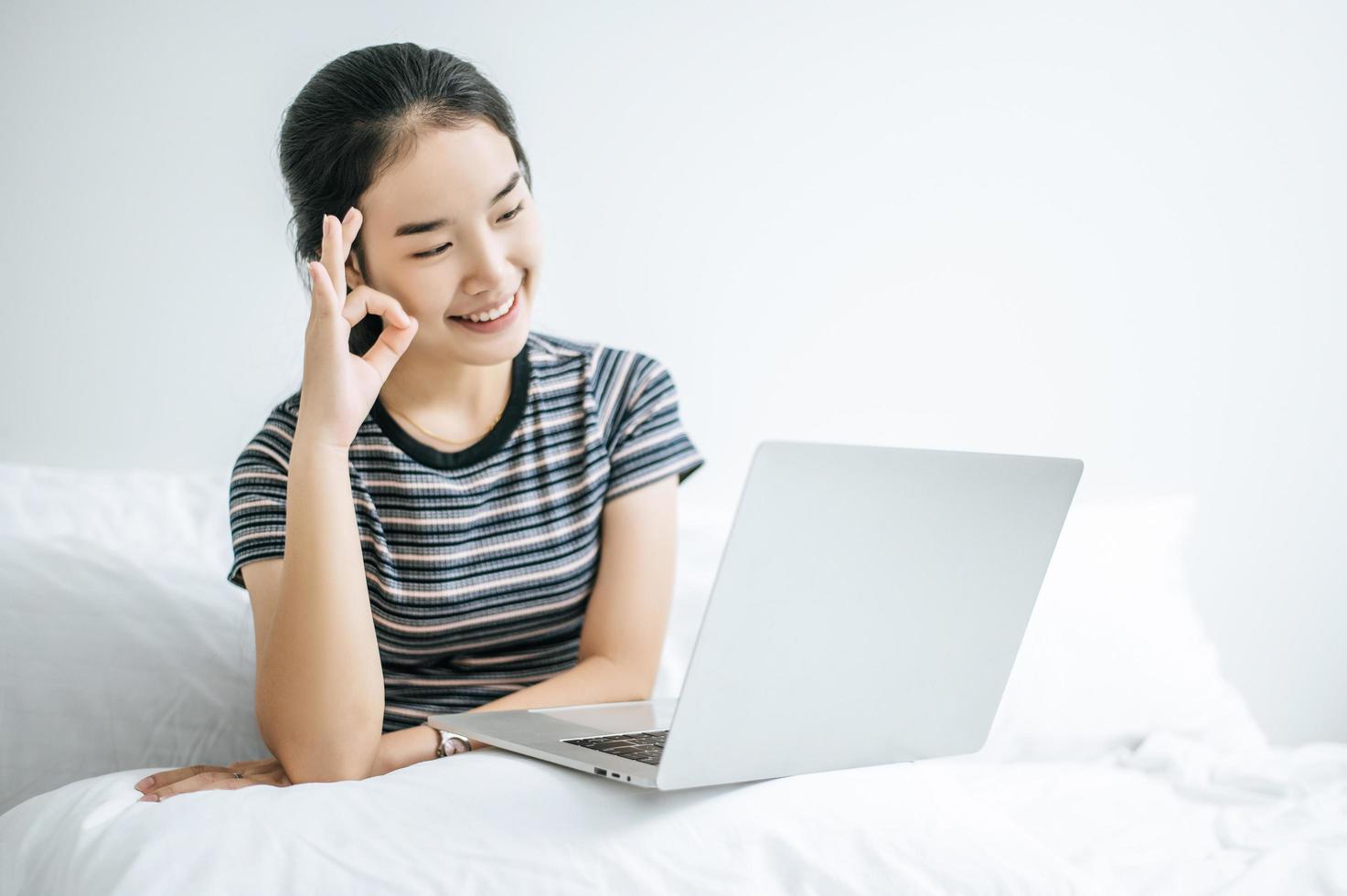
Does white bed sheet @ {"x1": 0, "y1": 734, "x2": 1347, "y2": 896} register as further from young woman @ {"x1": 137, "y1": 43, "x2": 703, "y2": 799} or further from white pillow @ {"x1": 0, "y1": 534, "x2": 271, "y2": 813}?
white pillow @ {"x1": 0, "y1": 534, "x2": 271, "y2": 813}

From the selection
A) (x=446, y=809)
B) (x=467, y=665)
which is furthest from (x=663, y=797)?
(x=467, y=665)

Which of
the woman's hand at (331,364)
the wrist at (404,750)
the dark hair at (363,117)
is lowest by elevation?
the wrist at (404,750)

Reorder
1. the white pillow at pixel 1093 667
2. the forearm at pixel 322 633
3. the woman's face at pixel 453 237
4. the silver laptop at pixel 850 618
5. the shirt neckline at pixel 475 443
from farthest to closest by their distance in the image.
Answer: the white pillow at pixel 1093 667
the shirt neckline at pixel 475 443
the woman's face at pixel 453 237
the forearm at pixel 322 633
the silver laptop at pixel 850 618

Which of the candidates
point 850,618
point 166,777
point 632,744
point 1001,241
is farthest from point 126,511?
point 1001,241

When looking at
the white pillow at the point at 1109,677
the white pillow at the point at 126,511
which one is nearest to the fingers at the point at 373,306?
the white pillow at the point at 126,511

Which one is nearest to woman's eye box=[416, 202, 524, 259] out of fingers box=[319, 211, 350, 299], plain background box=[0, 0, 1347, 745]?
fingers box=[319, 211, 350, 299]

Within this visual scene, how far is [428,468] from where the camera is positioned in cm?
118

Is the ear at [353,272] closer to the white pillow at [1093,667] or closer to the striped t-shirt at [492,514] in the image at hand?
the striped t-shirt at [492,514]

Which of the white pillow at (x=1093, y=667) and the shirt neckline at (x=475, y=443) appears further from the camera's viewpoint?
the white pillow at (x=1093, y=667)

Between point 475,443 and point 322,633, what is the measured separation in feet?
1.08

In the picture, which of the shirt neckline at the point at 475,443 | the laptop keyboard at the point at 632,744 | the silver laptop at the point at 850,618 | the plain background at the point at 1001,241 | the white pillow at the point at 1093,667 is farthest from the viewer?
the plain background at the point at 1001,241

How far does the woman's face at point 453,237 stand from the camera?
42.1 inches

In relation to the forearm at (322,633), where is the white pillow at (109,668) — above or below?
below

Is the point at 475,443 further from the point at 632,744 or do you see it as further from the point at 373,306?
the point at 632,744
